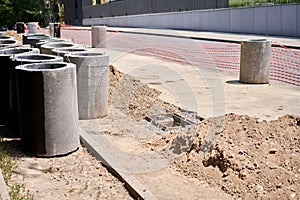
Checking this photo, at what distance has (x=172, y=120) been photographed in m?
7.84

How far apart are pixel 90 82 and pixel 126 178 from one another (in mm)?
2789

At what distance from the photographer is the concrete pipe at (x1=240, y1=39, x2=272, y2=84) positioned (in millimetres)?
11102

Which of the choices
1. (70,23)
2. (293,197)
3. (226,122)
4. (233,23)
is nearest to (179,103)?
(226,122)

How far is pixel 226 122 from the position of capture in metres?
6.00

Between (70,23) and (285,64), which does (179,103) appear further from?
(70,23)

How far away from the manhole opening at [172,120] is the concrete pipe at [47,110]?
180 centimetres

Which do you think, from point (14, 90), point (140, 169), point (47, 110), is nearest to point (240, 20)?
point (14, 90)

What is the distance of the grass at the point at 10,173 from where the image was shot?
4.77 meters

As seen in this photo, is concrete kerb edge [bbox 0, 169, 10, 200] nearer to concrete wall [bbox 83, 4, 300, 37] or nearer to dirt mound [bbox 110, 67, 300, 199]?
dirt mound [bbox 110, 67, 300, 199]

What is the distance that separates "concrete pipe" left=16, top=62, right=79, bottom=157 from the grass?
0.31 meters

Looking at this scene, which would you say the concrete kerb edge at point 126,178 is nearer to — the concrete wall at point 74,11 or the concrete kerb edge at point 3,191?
the concrete kerb edge at point 3,191

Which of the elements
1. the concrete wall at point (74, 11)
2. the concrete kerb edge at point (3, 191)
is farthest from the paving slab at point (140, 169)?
the concrete wall at point (74, 11)

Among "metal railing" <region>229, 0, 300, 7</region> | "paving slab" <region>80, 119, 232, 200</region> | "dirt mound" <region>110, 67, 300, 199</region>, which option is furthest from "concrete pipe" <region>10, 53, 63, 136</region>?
"metal railing" <region>229, 0, 300, 7</region>

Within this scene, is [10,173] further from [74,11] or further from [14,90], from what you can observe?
[74,11]
